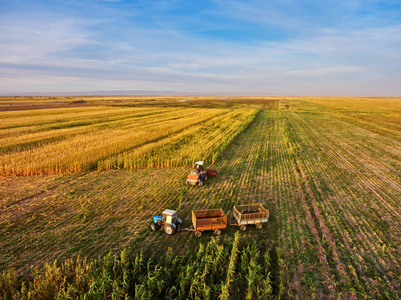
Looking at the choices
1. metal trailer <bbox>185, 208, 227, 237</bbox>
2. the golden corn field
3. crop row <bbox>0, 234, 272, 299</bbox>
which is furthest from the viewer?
metal trailer <bbox>185, 208, 227, 237</bbox>

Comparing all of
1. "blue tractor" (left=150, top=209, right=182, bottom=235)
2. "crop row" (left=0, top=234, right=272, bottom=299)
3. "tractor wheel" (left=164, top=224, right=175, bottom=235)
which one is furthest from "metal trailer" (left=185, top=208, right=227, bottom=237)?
"crop row" (left=0, top=234, right=272, bottom=299)

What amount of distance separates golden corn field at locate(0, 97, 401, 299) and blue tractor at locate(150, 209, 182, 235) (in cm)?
28

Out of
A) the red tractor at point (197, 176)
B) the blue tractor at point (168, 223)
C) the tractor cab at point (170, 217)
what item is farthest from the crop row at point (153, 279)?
the red tractor at point (197, 176)

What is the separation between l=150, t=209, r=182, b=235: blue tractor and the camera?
844cm

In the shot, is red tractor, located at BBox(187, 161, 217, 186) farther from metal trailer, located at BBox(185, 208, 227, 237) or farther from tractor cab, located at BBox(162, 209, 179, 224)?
tractor cab, located at BBox(162, 209, 179, 224)

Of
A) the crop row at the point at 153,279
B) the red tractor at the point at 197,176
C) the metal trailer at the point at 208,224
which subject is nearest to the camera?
the crop row at the point at 153,279

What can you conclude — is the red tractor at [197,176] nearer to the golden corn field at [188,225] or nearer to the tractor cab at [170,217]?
the golden corn field at [188,225]

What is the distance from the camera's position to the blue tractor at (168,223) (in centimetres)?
844

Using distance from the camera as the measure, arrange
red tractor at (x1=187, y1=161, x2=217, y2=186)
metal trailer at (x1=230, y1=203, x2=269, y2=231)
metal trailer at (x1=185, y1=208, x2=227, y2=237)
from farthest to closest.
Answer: red tractor at (x1=187, y1=161, x2=217, y2=186), metal trailer at (x1=230, y1=203, x2=269, y2=231), metal trailer at (x1=185, y1=208, x2=227, y2=237)

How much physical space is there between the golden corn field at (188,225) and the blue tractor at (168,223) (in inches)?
10.9

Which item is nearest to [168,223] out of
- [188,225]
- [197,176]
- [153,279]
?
[188,225]

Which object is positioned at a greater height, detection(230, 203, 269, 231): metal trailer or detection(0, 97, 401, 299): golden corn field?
detection(230, 203, 269, 231): metal trailer

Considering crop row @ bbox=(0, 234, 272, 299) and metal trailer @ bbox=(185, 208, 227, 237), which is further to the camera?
metal trailer @ bbox=(185, 208, 227, 237)

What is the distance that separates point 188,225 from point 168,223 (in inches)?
46.8
